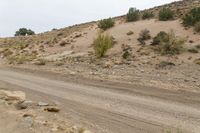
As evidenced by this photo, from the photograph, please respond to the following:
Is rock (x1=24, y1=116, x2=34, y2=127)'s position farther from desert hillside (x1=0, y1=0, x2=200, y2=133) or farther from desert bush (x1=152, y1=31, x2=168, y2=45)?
desert bush (x1=152, y1=31, x2=168, y2=45)

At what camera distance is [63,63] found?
1296 inches

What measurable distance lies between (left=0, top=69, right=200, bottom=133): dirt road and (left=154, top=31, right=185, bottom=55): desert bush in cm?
962

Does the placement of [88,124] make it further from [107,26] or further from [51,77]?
[107,26]

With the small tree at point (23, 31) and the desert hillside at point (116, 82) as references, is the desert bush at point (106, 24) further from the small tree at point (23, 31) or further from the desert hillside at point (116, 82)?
the small tree at point (23, 31)

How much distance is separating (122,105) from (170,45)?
16.0 metres

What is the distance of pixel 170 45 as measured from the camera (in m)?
30.8

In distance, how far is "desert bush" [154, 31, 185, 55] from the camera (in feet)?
99.9

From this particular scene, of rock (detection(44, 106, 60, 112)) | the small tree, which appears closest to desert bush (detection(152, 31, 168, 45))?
rock (detection(44, 106, 60, 112))

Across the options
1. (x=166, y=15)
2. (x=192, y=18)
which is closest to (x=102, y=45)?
(x=192, y=18)

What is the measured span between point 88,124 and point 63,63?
20572 millimetres

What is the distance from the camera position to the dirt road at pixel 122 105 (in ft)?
41.1

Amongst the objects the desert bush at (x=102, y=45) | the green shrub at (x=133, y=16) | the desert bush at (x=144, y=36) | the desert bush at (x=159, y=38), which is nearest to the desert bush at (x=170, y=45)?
the desert bush at (x=159, y=38)

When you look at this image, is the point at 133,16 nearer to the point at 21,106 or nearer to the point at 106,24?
the point at 106,24

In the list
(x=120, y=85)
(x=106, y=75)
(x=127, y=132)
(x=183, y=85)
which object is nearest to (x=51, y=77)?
(x=106, y=75)
